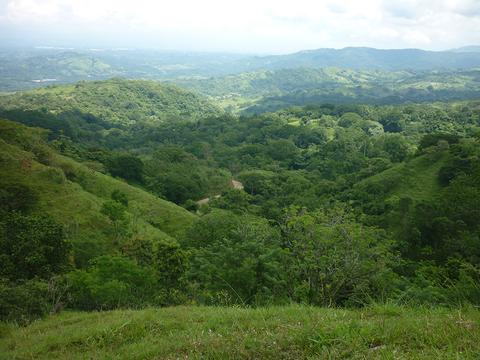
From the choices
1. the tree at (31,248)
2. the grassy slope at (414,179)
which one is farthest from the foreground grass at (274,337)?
the grassy slope at (414,179)

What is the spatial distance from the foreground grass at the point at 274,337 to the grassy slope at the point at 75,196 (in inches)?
955

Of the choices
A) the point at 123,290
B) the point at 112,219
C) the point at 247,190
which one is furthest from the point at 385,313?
the point at 247,190

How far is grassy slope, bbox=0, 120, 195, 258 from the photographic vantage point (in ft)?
107

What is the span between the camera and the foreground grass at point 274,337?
186 inches

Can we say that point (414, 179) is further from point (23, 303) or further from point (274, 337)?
point (274, 337)

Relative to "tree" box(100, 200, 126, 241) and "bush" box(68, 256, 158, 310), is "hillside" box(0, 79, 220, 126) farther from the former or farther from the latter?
"bush" box(68, 256, 158, 310)

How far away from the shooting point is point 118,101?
162m

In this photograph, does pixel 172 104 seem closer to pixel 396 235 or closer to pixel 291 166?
pixel 291 166

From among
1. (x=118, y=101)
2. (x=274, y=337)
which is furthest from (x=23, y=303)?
(x=118, y=101)

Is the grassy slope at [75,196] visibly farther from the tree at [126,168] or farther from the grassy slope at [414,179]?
the grassy slope at [414,179]

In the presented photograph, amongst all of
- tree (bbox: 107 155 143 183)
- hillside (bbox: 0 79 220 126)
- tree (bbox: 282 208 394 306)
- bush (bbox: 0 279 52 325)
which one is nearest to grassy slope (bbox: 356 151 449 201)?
tree (bbox: 107 155 143 183)

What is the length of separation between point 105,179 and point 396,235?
3592 cm

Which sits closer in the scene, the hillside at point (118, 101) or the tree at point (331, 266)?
the tree at point (331, 266)

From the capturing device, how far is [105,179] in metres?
49.4
